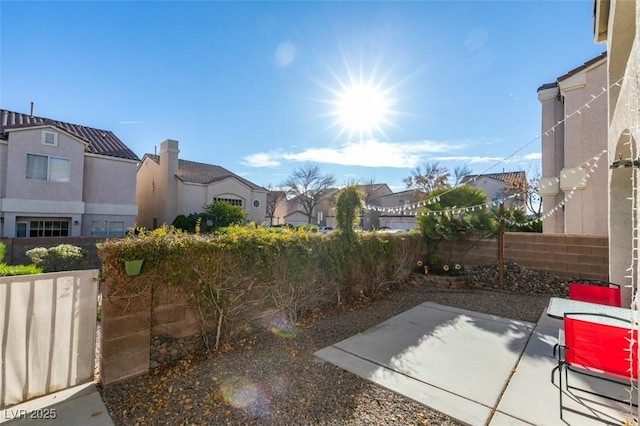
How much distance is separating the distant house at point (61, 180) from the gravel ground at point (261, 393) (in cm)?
1609

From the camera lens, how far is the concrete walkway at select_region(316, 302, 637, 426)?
2.75 m

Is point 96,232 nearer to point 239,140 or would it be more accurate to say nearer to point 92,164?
point 92,164

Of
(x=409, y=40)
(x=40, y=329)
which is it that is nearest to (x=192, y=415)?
(x=40, y=329)

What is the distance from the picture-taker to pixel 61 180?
47.4ft

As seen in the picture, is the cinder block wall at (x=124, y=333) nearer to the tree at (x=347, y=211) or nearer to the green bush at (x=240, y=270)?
the green bush at (x=240, y=270)

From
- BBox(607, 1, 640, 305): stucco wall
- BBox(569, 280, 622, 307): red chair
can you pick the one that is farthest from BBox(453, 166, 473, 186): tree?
BBox(569, 280, 622, 307): red chair

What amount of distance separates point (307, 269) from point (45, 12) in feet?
27.2

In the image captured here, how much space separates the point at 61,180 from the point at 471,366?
63.6 feet

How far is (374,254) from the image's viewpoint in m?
7.19

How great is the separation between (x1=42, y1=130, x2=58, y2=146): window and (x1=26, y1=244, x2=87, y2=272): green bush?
7.17m

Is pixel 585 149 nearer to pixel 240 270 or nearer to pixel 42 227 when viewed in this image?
pixel 240 270

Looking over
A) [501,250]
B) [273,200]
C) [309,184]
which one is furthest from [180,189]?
[309,184]

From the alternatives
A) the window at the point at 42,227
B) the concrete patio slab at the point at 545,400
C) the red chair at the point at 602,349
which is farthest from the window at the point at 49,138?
the red chair at the point at 602,349

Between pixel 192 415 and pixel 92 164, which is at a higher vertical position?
pixel 92 164
